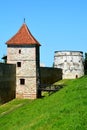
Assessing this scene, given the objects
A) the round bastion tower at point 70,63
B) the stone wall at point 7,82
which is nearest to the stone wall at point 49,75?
the round bastion tower at point 70,63

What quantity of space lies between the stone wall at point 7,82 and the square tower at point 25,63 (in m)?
0.64

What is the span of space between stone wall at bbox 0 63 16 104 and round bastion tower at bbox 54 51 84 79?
23939 millimetres

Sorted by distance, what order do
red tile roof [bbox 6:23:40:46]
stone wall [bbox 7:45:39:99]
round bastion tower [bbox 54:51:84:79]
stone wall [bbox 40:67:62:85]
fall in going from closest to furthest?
stone wall [bbox 7:45:39:99] < red tile roof [bbox 6:23:40:46] < stone wall [bbox 40:67:62:85] < round bastion tower [bbox 54:51:84:79]

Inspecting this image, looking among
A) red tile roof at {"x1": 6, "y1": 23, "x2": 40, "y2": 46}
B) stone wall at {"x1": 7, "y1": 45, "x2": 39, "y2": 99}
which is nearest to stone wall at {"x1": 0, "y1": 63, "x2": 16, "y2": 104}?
stone wall at {"x1": 7, "y1": 45, "x2": 39, "y2": 99}

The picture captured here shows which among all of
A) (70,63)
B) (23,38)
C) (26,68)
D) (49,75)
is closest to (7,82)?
(26,68)

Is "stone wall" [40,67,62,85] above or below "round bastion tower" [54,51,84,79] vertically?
below

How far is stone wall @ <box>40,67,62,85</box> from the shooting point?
154 ft

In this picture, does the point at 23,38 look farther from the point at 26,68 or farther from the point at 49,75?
the point at 49,75

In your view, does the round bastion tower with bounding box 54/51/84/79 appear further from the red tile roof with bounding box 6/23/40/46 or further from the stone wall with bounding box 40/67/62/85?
the red tile roof with bounding box 6/23/40/46

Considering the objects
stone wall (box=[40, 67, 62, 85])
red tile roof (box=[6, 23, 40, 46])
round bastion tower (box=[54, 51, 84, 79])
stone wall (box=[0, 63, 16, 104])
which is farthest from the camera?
round bastion tower (box=[54, 51, 84, 79])

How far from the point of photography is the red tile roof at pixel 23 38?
37.7m

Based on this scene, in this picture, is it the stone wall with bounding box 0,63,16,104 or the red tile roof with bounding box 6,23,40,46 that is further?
the red tile roof with bounding box 6,23,40,46

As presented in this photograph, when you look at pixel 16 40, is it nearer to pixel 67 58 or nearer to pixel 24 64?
pixel 24 64

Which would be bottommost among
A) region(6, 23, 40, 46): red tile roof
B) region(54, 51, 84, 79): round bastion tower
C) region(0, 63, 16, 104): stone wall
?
region(0, 63, 16, 104): stone wall
